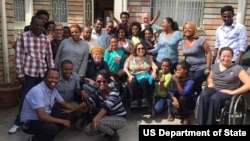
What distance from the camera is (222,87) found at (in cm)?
336

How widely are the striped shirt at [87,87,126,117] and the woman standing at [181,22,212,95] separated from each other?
131cm

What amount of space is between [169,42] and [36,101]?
2.21 meters

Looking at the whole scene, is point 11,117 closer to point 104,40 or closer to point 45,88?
point 45,88

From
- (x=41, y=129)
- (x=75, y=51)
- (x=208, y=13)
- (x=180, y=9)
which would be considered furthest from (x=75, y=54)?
(x=208, y=13)

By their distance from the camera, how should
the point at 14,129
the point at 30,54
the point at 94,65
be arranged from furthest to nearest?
the point at 94,65, the point at 14,129, the point at 30,54

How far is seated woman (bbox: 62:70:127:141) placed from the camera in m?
3.13

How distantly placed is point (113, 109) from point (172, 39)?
61.6 inches

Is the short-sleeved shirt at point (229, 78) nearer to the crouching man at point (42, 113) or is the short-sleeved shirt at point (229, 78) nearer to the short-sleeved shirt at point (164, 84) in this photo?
the short-sleeved shirt at point (164, 84)

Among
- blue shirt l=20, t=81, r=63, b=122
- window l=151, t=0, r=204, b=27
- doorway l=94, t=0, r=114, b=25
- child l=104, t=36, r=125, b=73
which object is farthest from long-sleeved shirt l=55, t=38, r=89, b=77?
doorway l=94, t=0, r=114, b=25

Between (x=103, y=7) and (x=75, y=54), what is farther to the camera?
(x=103, y=7)

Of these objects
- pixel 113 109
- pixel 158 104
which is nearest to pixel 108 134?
pixel 113 109

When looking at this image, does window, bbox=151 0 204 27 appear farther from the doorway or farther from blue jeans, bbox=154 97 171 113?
the doorway

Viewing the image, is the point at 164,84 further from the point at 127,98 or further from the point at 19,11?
the point at 19,11

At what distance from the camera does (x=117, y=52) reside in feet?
14.1
